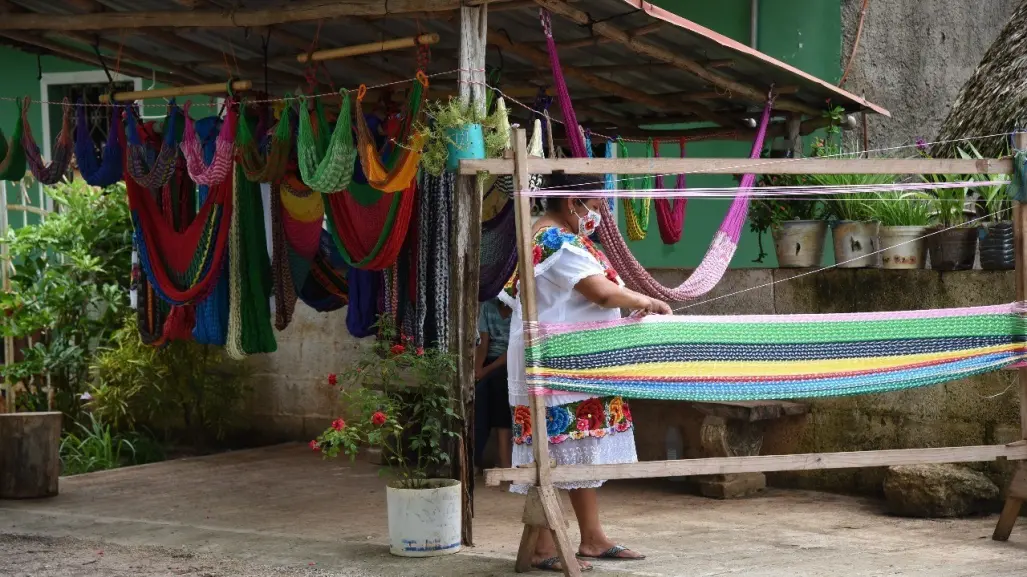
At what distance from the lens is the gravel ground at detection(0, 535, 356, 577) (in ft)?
16.3

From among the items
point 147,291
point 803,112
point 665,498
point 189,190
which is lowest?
point 665,498

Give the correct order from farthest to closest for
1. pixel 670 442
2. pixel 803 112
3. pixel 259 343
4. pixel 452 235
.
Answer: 1. pixel 803 112
2. pixel 670 442
3. pixel 259 343
4. pixel 452 235

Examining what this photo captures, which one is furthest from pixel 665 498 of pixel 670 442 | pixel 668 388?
pixel 668 388

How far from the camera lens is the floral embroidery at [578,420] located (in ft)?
15.6

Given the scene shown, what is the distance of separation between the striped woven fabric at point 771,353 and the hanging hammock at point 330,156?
143cm

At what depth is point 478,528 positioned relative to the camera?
5.84m

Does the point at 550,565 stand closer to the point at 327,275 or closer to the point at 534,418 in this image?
the point at 534,418

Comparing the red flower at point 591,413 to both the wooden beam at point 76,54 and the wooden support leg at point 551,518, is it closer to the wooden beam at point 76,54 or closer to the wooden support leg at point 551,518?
the wooden support leg at point 551,518

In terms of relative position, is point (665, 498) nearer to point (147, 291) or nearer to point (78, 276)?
point (147, 291)

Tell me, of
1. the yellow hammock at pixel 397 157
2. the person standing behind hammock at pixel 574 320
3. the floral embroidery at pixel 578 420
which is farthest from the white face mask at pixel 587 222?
the yellow hammock at pixel 397 157

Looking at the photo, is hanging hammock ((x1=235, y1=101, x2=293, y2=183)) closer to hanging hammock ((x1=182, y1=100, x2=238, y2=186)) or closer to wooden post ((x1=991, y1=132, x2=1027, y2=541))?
hanging hammock ((x1=182, y1=100, x2=238, y2=186))

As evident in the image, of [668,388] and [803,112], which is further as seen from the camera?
[803,112]

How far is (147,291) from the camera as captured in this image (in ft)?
23.1

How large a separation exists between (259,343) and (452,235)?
1.71m
